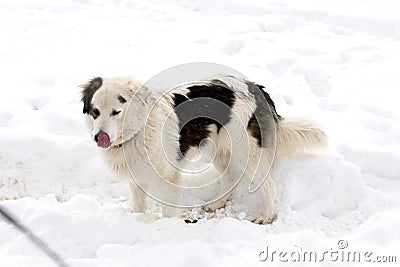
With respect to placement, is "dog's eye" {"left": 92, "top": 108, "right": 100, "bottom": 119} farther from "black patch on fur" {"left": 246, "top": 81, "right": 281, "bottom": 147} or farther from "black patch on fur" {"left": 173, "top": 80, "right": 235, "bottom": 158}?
"black patch on fur" {"left": 246, "top": 81, "right": 281, "bottom": 147}

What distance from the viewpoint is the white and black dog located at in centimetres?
371

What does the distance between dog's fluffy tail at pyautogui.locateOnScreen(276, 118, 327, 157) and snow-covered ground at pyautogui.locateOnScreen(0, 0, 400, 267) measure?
0.19 meters

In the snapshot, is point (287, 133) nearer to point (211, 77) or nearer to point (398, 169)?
point (211, 77)

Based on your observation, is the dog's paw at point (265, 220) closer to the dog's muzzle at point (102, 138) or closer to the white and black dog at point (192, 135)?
the white and black dog at point (192, 135)

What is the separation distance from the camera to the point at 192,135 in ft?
13.4

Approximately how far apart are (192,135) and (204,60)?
2.99 metres

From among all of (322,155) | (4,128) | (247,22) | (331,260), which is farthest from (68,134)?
(247,22)

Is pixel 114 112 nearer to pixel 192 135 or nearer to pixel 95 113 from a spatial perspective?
pixel 95 113

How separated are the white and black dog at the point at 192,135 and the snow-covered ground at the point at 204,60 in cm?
27

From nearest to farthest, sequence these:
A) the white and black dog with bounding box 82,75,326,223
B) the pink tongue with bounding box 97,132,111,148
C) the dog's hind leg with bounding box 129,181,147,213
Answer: the pink tongue with bounding box 97,132,111,148, the white and black dog with bounding box 82,75,326,223, the dog's hind leg with bounding box 129,181,147,213

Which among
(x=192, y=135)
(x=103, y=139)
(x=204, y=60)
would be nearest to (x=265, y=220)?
Result: (x=192, y=135)

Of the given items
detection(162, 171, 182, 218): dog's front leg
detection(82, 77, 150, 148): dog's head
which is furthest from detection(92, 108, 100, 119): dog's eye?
detection(162, 171, 182, 218): dog's front leg

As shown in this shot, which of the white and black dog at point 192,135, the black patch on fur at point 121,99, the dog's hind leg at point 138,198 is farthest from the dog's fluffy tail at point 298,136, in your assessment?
the black patch on fur at point 121,99

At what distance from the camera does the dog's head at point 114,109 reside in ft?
11.6
